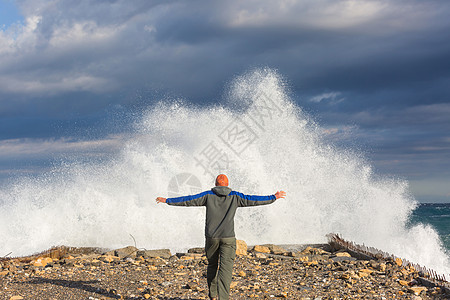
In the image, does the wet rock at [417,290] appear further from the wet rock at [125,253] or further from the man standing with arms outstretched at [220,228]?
the wet rock at [125,253]

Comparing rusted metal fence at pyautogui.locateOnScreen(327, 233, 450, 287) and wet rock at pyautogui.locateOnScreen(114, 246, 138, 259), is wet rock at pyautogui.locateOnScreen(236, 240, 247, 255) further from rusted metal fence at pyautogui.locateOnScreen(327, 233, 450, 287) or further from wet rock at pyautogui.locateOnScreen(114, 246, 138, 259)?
rusted metal fence at pyautogui.locateOnScreen(327, 233, 450, 287)

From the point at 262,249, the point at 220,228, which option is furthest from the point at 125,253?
the point at 220,228

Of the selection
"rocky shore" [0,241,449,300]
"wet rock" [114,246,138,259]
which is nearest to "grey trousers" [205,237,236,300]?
"rocky shore" [0,241,449,300]

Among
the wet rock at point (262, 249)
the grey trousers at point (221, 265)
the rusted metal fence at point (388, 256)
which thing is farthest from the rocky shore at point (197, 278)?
the grey trousers at point (221, 265)

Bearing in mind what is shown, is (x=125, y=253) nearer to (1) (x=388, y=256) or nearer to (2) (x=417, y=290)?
(1) (x=388, y=256)

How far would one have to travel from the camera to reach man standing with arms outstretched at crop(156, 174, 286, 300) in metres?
6.25

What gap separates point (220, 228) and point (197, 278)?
2637mm

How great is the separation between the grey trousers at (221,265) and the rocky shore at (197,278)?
1.06m

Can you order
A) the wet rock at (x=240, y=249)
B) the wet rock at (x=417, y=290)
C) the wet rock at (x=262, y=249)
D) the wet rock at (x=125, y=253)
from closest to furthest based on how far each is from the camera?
1. the wet rock at (x=417, y=290)
2. the wet rock at (x=125, y=253)
3. the wet rock at (x=240, y=249)
4. the wet rock at (x=262, y=249)

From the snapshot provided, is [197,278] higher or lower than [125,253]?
lower

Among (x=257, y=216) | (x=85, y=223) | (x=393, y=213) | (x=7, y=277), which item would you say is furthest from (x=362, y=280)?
(x=393, y=213)

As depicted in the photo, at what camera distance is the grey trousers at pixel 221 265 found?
6227 mm

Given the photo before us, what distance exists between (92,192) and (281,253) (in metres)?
9.42

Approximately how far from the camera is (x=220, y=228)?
6.26 meters
